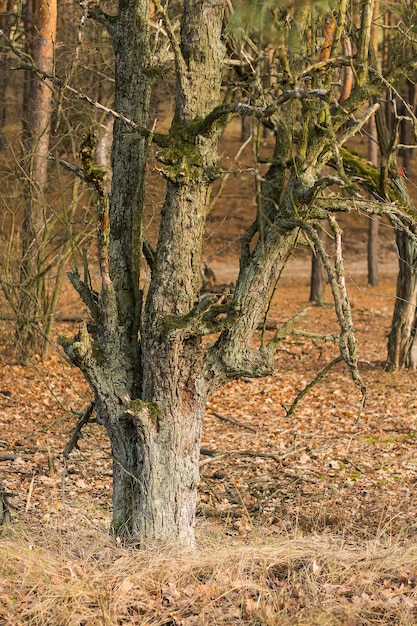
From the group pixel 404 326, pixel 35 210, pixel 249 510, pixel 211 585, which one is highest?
pixel 35 210

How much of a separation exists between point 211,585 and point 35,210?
8140mm

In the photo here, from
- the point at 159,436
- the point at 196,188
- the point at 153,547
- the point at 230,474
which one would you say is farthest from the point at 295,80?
the point at 230,474

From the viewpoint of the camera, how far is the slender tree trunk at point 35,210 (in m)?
11.5

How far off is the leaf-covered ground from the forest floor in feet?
0.04

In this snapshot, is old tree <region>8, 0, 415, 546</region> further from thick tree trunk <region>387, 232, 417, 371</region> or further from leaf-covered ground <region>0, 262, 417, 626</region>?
Answer: thick tree trunk <region>387, 232, 417, 371</region>

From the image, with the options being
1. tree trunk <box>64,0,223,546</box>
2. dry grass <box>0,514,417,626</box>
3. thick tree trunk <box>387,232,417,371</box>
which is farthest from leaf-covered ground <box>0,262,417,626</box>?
tree trunk <box>64,0,223,546</box>

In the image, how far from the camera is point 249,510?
7.14 meters

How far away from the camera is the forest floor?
4.50 metres

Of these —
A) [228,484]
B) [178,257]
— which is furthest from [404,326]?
[178,257]

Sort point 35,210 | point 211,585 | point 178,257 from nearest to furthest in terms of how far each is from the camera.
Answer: point 211,585 < point 178,257 < point 35,210

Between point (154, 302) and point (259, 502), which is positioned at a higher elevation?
point (154, 302)

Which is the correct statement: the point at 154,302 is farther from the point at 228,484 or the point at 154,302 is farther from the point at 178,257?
the point at 228,484

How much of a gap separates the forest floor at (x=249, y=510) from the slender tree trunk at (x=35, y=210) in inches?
19.1

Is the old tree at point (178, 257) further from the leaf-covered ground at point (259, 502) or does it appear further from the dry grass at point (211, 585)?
the leaf-covered ground at point (259, 502)
